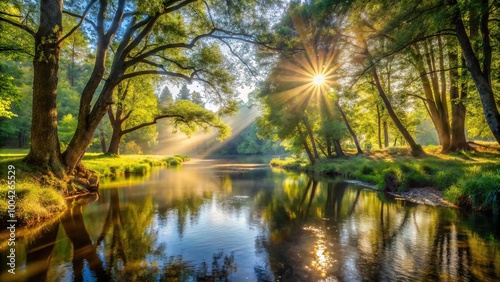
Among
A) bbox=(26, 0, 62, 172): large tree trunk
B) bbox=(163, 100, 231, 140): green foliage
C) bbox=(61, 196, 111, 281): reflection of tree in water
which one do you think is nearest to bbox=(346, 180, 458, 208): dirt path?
bbox=(61, 196, 111, 281): reflection of tree in water

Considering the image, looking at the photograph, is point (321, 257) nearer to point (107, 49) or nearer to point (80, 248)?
point (80, 248)

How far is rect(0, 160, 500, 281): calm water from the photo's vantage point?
502cm

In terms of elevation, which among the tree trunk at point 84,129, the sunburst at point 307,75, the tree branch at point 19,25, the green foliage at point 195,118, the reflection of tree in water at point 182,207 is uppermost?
the sunburst at point 307,75

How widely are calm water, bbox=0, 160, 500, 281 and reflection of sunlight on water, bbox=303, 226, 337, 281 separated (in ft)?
0.07

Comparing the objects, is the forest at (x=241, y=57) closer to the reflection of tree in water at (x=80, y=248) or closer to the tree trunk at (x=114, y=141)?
the tree trunk at (x=114, y=141)

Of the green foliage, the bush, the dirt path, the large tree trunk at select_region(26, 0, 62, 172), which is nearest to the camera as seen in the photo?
the bush

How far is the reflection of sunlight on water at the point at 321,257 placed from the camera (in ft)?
17.0

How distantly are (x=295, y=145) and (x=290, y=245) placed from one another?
2601 centimetres

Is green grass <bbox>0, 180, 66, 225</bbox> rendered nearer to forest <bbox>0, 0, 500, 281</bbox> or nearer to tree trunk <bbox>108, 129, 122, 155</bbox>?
forest <bbox>0, 0, 500, 281</bbox>

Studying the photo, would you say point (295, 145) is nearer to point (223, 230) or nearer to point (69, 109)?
point (223, 230)

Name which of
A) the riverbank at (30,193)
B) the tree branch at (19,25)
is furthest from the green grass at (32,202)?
the tree branch at (19,25)

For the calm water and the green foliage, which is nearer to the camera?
the calm water

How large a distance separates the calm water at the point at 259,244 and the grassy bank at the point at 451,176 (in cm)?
84

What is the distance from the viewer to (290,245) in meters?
6.54
